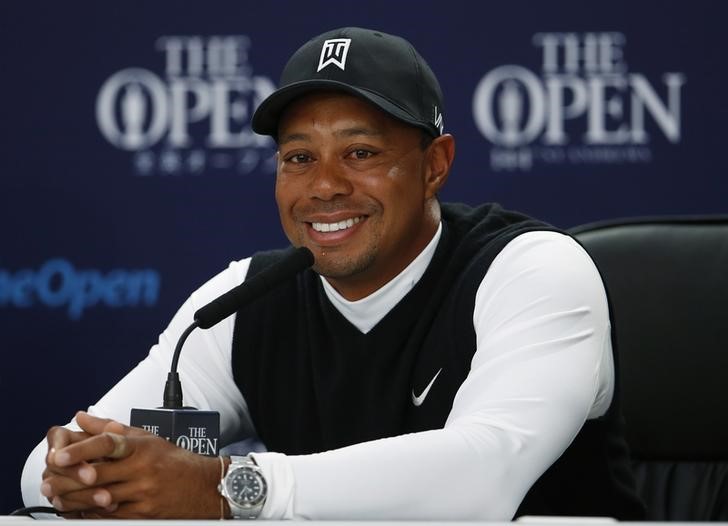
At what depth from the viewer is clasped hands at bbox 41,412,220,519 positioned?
1.33 meters

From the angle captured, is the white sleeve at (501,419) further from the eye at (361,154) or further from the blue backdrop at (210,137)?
the blue backdrop at (210,137)

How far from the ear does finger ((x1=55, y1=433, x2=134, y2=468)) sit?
0.78m

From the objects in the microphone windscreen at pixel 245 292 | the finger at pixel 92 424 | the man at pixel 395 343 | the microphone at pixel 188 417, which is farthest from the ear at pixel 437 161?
the finger at pixel 92 424

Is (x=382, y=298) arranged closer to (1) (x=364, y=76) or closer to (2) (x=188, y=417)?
(1) (x=364, y=76)

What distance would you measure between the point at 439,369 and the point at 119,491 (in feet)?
1.93

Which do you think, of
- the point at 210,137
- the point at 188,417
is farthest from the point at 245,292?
the point at 210,137

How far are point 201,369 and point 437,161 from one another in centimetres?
49

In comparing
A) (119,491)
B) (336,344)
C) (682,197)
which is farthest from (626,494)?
(682,197)

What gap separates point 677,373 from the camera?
188 cm

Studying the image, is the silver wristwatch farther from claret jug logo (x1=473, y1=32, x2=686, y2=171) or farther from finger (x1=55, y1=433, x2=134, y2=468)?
claret jug logo (x1=473, y1=32, x2=686, y2=171)

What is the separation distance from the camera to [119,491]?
1352 mm

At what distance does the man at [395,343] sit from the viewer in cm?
143

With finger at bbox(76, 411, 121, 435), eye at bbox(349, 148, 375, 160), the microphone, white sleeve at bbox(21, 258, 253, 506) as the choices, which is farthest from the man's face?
finger at bbox(76, 411, 121, 435)

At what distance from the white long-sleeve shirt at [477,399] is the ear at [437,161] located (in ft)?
0.29
